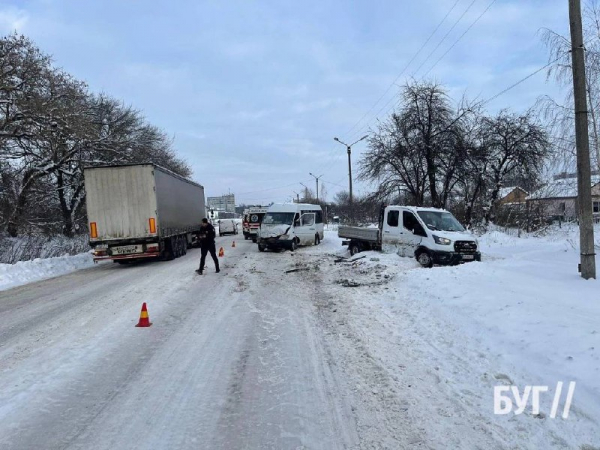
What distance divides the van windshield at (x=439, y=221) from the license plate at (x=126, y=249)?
1068 cm

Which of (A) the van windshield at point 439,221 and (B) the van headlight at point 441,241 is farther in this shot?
(A) the van windshield at point 439,221

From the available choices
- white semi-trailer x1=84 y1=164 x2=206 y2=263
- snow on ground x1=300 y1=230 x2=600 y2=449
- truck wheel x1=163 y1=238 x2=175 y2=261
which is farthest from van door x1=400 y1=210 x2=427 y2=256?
truck wheel x1=163 y1=238 x2=175 y2=261

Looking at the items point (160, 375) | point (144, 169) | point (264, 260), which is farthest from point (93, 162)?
point (160, 375)

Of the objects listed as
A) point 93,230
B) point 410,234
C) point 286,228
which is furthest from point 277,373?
point 286,228

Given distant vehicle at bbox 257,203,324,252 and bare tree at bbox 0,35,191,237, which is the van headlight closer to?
distant vehicle at bbox 257,203,324,252

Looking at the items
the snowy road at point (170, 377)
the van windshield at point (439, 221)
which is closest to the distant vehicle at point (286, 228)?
the van windshield at point (439, 221)

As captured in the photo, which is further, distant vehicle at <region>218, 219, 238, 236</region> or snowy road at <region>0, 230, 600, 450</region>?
distant vehicle at <region>218, 219, 238, 236</region>

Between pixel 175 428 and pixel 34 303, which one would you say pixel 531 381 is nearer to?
pixel 175 428

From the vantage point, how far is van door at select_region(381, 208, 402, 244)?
14.9 meters

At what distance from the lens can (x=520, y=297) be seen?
724 cm

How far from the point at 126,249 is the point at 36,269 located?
3.12 m

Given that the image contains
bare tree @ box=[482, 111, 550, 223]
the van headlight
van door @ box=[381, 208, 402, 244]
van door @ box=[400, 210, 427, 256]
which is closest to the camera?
the van headlight

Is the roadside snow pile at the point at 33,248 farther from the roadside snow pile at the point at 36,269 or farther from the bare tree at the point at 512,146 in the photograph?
the bare tree at the point at 512,146

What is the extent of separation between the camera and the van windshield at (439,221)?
45.6 ft
